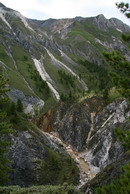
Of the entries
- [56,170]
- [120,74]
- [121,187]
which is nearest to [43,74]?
[56,170]

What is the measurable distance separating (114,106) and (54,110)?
561 inches

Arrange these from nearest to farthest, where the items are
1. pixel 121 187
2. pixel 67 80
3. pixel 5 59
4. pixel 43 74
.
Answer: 1. pixel 121 187
2. pixel 67 80
3. pixel 43 74
4. pixel 5 59

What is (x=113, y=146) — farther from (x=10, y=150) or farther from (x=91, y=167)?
(x=10, y=150)

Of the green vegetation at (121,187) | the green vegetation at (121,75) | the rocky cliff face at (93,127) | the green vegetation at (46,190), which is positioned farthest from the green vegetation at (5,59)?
the green vegetation at (121,187)

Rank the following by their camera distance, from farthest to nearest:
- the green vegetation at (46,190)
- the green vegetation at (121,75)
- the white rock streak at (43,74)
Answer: the white rock streak at (43,74) < the green vegetation at (46,190) < the green vegetation at (121,75)

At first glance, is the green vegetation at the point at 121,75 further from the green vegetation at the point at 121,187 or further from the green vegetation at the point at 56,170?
the green vegetation at the point at 56,170

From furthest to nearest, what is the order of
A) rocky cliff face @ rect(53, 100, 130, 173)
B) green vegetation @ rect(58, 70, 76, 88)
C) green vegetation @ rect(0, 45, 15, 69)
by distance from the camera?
green vegetation @ rect(0, 45, 15, 69), green vegetation @ rect(58, 70, 76, 88), rocky cliff face @ rect(53, 100, 130, 173)

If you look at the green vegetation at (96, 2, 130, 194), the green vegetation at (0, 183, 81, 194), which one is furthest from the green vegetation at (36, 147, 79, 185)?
the green vegetation at (96, 2, 130, 194)

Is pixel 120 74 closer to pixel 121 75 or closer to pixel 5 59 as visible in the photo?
pixel 121 75

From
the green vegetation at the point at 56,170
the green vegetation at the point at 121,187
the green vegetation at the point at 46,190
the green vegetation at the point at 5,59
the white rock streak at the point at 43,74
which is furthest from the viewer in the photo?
the green vegetation at the point at 5,59

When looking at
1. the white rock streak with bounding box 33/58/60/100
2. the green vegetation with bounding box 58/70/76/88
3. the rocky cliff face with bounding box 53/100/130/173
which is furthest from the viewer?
the green vegetation with bounding box 58/70/76/88

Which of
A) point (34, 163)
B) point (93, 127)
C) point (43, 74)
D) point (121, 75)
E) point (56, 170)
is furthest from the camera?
point (43, 74)

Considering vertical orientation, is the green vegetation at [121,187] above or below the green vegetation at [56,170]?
above

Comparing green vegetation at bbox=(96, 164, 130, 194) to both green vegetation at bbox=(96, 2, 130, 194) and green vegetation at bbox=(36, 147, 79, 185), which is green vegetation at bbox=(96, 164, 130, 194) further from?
green vegetation at bbox=(36, 147, 79, 185)
